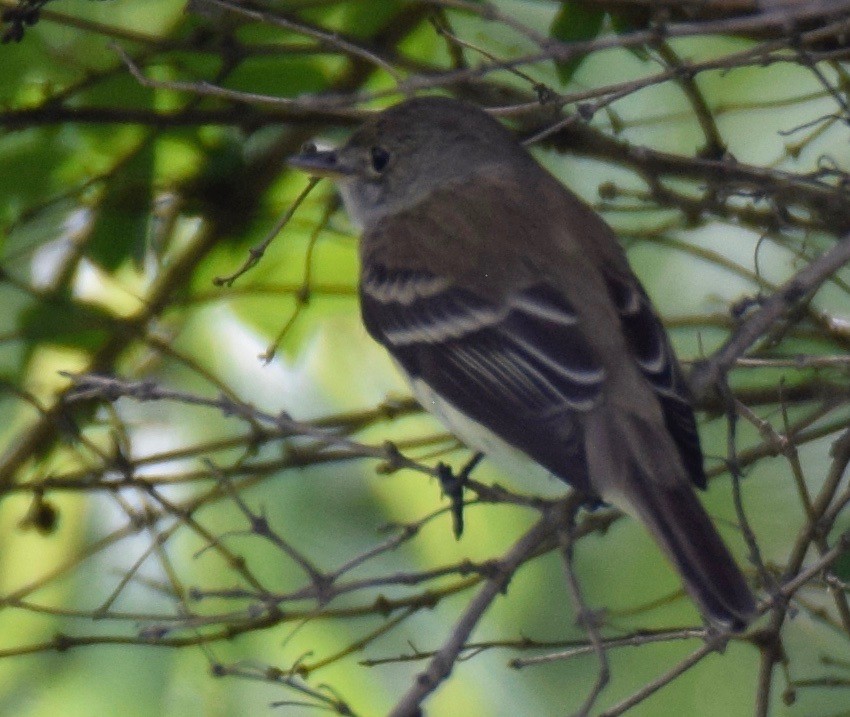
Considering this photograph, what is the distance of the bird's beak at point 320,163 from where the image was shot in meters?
4.45

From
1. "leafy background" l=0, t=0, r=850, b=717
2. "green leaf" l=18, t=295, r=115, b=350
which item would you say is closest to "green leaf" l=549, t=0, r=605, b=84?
"leafy background" l=0, t=0, r=850, b=717

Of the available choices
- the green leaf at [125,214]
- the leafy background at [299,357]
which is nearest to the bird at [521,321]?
the leafy background at [299,357]

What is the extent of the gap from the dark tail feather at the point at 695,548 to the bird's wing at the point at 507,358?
17 cm

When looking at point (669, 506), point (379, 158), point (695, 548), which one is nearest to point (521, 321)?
point (669, 506)

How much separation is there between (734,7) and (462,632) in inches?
66.4

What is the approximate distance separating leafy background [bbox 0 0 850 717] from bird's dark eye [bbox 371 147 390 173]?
16cm

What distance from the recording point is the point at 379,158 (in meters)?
4.82

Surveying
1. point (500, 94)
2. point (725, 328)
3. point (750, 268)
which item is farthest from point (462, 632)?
point (750, 268)

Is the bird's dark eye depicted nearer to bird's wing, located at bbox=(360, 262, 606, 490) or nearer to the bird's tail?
bird's wing, located at bbox=(360, 262, 606, 490)

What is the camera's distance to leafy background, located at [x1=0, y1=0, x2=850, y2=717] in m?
4.26

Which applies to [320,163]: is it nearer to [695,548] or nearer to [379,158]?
[379,158]

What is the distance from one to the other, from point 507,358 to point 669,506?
24.7 inches

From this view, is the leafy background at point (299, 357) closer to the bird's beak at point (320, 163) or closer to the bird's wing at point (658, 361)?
the bird's beak at point (320, 163)

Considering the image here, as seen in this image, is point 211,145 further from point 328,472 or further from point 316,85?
point 328,472
